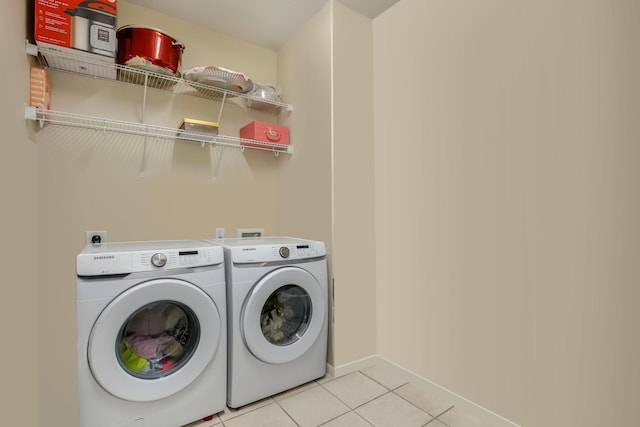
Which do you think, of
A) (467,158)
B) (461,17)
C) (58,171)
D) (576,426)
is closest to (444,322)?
(576,426)

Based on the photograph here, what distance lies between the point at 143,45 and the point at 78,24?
285 mm

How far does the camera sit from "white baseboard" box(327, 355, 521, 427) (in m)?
1.50

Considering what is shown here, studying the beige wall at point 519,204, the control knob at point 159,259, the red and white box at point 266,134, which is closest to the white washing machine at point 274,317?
the control knob at point 159,259

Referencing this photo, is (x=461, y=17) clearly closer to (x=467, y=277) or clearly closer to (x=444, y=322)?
(x=467, y=277)

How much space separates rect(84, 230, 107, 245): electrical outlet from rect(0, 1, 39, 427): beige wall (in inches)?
8.5

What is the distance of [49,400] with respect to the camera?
5.31 feet

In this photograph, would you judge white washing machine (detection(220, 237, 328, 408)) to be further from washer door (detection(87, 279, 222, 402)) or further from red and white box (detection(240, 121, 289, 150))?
red and white box (detection(240, 121, 289, 150))

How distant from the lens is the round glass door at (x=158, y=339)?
1.41 meters

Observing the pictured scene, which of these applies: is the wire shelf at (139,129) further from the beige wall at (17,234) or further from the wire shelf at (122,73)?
the wire shelf at (122,73)

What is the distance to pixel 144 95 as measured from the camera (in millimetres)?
1898

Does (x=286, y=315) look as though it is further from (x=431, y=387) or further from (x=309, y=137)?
(x=309, y=137)

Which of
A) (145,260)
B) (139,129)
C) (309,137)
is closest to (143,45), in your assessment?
(139,129)

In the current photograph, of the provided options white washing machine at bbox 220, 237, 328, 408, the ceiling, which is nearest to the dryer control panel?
white washing machine at bbox 220, 237, 328, 408

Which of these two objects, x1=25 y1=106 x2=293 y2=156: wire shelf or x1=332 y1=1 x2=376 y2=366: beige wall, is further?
A: x1=332 y1=1 x2=376 y2=366: beige wall
